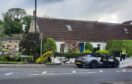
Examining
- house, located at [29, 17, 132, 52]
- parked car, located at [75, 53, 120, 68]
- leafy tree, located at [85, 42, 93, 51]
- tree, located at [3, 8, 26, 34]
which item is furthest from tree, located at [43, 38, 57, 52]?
tree, located at [3, 8, 26, 34]

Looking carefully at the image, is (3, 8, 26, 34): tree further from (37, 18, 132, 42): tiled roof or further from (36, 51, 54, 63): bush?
(36, 51, 54, 63): bush

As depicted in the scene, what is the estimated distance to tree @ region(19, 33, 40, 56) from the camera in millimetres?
45969

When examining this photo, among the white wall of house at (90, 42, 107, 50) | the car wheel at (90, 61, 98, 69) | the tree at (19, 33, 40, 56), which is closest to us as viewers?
the car wheel at (90, 61, 98, 69)

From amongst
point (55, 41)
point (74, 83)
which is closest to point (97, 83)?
point (74, 83)

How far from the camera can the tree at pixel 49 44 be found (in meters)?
50.9

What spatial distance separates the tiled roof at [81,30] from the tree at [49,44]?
338cm

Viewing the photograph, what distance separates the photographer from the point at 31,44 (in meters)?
46.2

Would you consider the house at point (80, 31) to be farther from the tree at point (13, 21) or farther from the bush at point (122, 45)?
the tree at point (13, 21)

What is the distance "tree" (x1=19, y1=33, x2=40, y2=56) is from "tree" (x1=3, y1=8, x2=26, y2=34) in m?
68.4

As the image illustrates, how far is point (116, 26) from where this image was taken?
68.1 metres

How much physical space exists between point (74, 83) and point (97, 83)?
1.21m

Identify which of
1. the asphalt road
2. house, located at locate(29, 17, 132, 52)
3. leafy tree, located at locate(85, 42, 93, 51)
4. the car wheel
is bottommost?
the car wheel

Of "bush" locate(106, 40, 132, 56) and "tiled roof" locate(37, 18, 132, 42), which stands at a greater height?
"tiled roof" locate(37, 18, 132, 42)

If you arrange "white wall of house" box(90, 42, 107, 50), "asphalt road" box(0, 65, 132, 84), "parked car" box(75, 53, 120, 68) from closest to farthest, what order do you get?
"asphalt road" box(0, 65, 132, 84) → "parked car" box(75, 53, 120, 68) → "white wall of house" box(90, 42, 107, 50)
